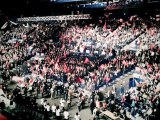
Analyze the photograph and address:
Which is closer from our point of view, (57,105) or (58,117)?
(58,117)

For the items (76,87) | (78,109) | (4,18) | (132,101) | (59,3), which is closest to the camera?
(132,101)

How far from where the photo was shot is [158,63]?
14.4 meters

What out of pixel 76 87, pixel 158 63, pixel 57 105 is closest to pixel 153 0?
pixel 158 63

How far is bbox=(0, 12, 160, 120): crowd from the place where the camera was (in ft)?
43.6

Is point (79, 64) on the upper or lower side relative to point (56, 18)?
lower

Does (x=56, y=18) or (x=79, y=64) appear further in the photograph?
(x=56, y=18)

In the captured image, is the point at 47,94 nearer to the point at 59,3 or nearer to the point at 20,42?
the point at 59,3

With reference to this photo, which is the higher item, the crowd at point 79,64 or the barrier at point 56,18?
the barrier at point 56,18

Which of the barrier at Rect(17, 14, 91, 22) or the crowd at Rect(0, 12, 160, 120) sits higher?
the barrier at Rect(17, 14, 91, 22)

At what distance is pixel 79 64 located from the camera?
17.5 m

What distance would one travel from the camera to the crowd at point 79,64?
43.6 ft

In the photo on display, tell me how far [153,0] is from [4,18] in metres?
12.9

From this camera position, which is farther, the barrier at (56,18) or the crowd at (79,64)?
the barrier at (56,18)

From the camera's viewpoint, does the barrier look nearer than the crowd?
No
